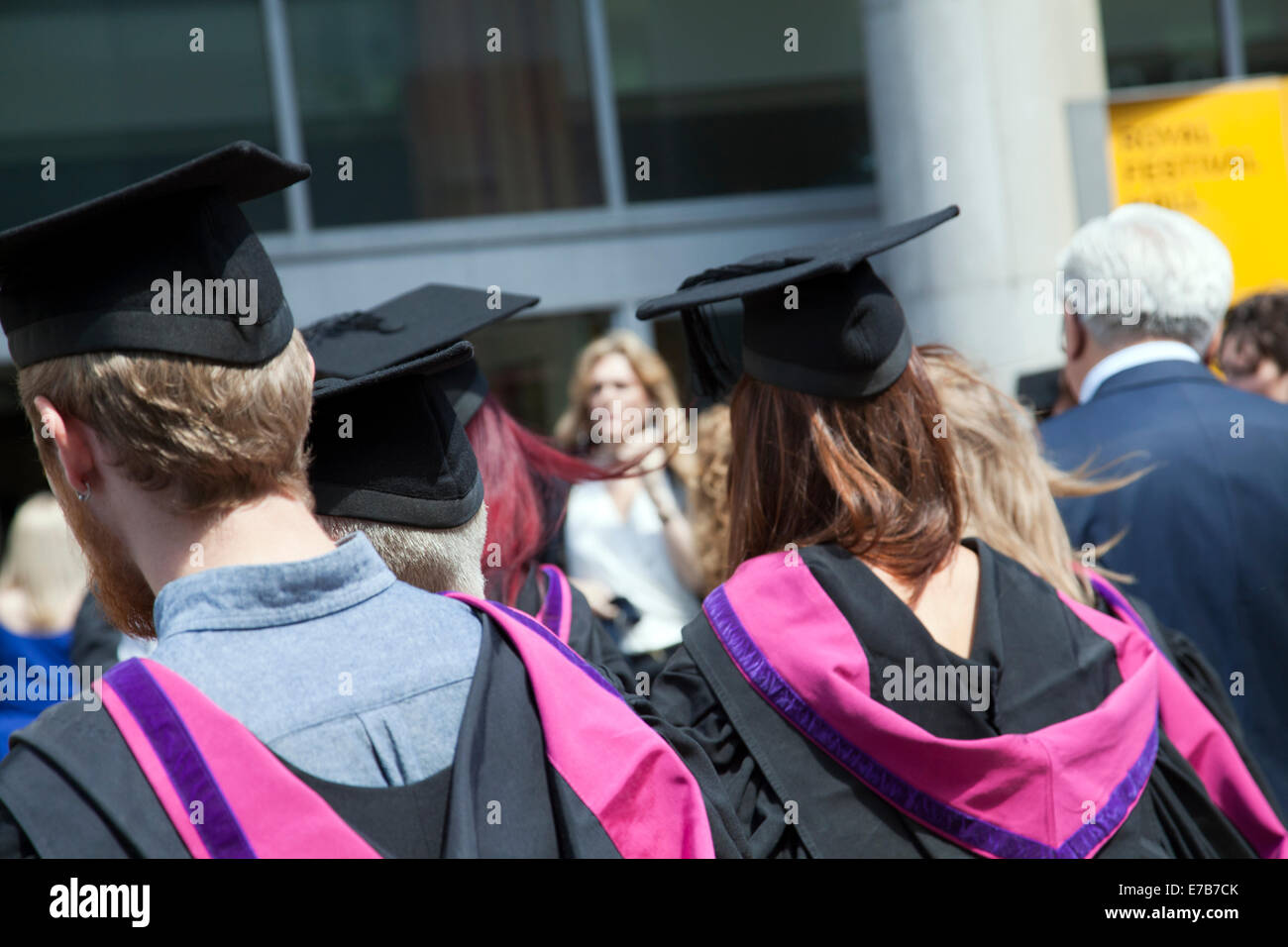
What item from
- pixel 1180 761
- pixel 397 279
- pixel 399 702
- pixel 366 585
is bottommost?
pixel 1180 761

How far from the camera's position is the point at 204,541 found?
1.29 meters

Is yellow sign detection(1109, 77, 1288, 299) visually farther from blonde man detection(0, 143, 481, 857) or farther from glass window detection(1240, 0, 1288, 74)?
blonde man detection(0, 143, 481, 857)

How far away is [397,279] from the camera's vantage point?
24.1ft

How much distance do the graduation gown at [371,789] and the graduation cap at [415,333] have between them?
1.05 m

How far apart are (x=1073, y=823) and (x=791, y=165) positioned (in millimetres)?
6268

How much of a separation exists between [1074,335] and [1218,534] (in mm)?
619

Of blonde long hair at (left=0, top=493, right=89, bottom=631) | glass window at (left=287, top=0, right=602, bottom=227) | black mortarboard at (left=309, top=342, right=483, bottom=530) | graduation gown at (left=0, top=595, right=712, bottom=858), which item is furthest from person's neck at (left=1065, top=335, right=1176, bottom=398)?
glass window at (left=287, top=0, right=602, bottom=227)

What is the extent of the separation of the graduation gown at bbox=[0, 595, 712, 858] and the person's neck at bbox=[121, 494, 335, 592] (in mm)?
134

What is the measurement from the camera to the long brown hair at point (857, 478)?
2.03m

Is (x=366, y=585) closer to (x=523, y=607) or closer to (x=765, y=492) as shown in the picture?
(x=765, y=492)

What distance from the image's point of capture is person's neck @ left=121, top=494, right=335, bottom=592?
4.23 ft

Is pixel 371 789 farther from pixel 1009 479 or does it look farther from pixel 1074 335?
pixel 1074 335

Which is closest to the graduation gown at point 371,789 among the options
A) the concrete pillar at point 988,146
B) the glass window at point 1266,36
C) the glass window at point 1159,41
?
the concrete pillar at point 988,146
